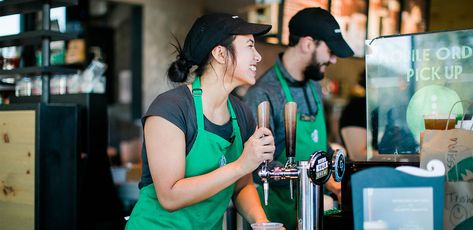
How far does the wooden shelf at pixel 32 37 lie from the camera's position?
2691mm

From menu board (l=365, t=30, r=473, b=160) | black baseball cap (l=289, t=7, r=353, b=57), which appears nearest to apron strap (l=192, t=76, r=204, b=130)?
menu board (l=365, t=30, r=473, b=160)

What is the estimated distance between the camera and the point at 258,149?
63.4 inches

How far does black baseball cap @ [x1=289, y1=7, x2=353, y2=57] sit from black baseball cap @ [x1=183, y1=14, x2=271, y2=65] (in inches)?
34.6

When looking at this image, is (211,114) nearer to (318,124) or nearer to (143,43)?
(318,124)

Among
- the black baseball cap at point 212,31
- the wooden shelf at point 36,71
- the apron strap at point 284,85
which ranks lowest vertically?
the apron strap at point 284,85

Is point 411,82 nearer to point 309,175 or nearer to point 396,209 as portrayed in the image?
point 309,175

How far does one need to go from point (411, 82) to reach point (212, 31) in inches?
25.7

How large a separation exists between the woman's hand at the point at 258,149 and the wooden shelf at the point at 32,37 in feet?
4.69

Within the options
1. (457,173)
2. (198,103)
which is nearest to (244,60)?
(198,103)

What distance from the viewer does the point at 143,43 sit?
6.38 meters

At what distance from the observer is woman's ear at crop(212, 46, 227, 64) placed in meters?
1.88

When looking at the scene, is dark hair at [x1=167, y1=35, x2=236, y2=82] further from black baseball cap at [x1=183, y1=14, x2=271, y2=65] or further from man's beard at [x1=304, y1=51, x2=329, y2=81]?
man's beard at [x1=304, y1=51, x2=329, y2=81]

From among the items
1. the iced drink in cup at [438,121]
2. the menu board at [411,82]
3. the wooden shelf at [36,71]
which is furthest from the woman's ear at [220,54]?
the wooden shelf at [36,71]

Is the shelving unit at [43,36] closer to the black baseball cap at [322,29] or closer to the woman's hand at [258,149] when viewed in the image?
the black baseball cap at [322,29]
